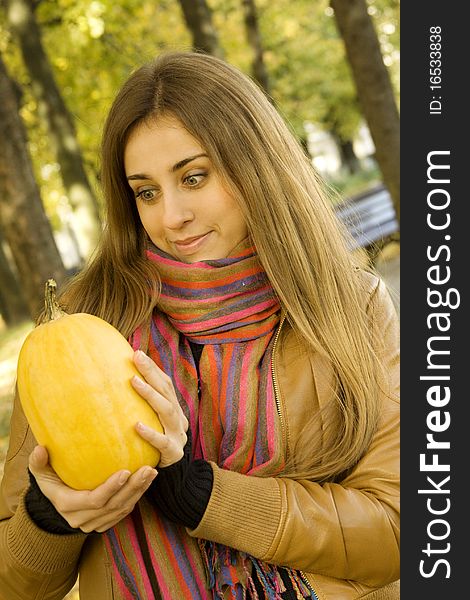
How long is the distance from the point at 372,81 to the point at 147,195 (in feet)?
20.7

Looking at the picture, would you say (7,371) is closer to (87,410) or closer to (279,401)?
(279,401)

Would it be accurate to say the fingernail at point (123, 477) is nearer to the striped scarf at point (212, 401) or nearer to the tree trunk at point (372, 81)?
the striped scarf at point (212, 401)

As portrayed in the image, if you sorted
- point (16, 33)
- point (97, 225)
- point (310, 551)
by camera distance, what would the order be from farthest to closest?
point (97, 225) → point (16, 33) → point (310, 551)

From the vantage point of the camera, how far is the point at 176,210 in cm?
253

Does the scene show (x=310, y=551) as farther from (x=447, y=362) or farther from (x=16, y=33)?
(x=16, y=33)

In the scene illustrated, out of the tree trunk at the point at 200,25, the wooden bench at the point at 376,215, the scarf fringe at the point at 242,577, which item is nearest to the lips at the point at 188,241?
the scarf fringe at the point at 242,577

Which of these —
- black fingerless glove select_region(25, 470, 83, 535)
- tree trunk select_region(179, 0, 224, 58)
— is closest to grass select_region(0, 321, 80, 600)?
black fingerless glove select_region(25, 470, 83, 535)

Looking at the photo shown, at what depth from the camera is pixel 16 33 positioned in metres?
11.0

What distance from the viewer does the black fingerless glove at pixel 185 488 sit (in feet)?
7.38

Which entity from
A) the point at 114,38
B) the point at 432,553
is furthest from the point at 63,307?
the point at 114,38

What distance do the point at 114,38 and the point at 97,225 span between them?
166 inches

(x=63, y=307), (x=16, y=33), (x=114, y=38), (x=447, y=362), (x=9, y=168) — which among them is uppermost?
(x=114, y=38)

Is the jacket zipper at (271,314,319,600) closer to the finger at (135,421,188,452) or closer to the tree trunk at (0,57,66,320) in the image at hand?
the finger at (135,421,188,452)

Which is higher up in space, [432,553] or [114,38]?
[114,38]
